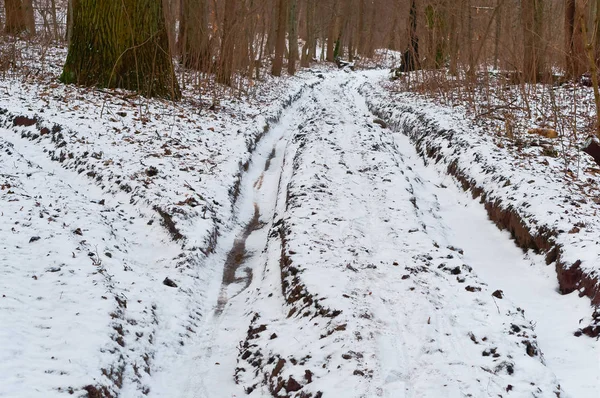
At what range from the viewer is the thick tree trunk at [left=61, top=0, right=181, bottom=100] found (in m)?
9.88

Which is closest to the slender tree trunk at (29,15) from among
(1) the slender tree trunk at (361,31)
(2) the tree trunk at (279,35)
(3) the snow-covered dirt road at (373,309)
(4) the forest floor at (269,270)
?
(2) the tree trunk at (279,35)

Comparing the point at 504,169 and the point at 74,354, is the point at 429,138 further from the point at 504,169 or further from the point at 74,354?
the point at 74,354

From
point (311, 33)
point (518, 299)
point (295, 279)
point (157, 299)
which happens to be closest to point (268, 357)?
point (295, 279)

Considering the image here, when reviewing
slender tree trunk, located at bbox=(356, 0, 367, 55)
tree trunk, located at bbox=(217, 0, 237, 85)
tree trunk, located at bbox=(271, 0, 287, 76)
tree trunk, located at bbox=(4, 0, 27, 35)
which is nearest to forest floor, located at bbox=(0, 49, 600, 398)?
tree trunk, located at bbox=(217, 0, 237, 85)

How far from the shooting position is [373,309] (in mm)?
3861

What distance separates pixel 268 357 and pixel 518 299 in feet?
8.28

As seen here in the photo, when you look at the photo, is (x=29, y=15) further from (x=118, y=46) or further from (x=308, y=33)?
(x=308, y=33)

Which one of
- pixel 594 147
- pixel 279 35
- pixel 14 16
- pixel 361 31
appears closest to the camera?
pixel 594 147

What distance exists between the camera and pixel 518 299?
4680mm

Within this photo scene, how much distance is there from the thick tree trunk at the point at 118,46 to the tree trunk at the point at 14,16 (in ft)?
21.2

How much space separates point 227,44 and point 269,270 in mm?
9147

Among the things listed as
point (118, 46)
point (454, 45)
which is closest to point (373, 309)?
point (118, 46)

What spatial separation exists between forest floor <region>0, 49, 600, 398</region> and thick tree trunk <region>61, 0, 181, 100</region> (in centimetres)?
171

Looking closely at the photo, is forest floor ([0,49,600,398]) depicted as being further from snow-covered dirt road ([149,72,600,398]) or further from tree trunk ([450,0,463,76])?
tree trunk ([450,0,463,76])
